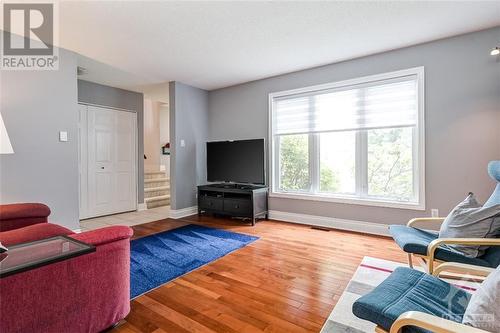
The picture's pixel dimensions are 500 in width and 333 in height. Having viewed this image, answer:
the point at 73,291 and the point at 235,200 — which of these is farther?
the point at 235,200

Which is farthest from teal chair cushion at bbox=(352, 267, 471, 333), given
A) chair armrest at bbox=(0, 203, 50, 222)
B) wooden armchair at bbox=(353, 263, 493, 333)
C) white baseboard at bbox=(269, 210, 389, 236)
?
chair armrest at bbox=(0, 203, 50, 222)

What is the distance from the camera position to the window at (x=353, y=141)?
3.32 meters

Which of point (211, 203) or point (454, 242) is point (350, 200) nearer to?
point (454, 242)

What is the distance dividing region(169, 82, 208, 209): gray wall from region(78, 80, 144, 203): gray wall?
1162mm

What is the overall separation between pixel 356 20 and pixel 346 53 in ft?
2.86

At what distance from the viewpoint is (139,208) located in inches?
214

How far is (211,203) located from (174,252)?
1.75m

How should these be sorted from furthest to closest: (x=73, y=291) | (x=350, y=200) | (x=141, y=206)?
(x=141, y=206), (x=350, y=200), (x=73, y=291)

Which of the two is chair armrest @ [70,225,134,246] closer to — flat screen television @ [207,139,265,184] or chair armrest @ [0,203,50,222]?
chair armrest @ [0,203,50,222]

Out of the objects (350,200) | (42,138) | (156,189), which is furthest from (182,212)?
(350,200)

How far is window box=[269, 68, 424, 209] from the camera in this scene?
332cm

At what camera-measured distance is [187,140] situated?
194 inches

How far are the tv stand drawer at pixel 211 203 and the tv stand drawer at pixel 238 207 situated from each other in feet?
0.44

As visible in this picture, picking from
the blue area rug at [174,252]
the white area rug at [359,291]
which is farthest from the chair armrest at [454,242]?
the blue area rug at [174,252]
